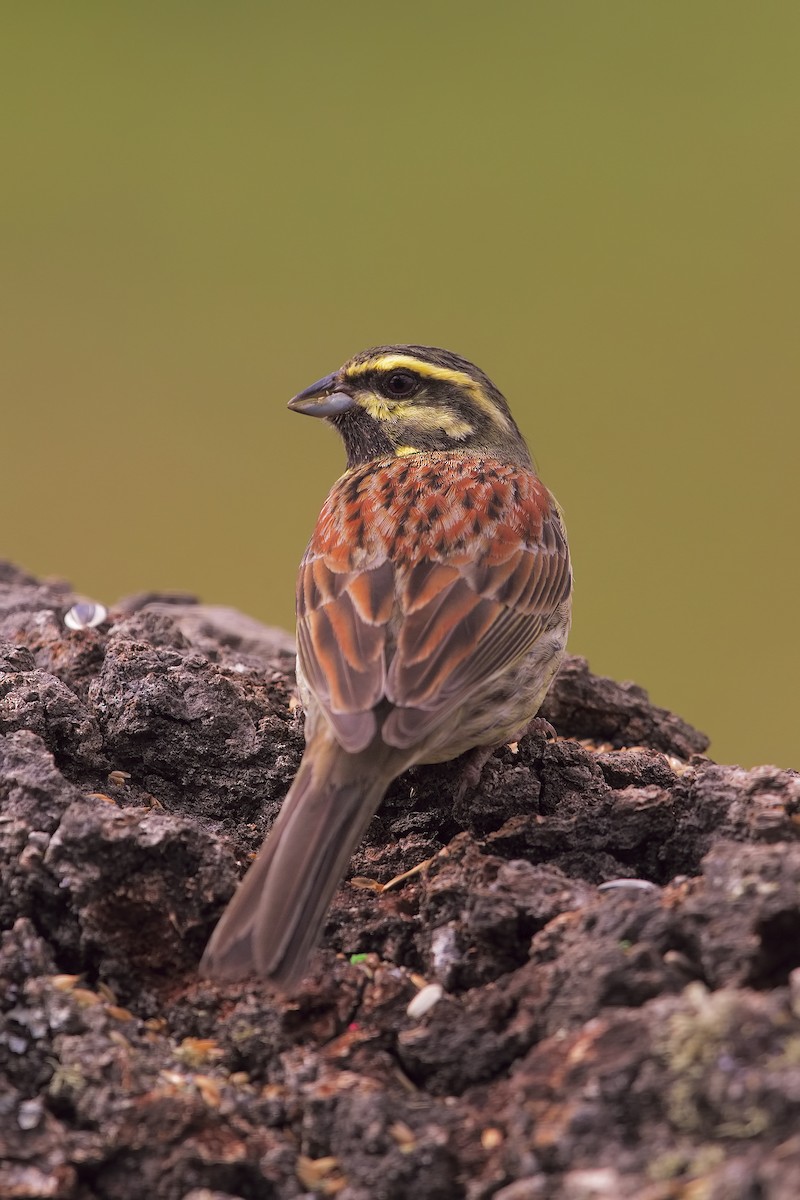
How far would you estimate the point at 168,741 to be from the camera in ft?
14.6

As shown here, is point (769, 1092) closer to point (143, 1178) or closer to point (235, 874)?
point (143, 1178)

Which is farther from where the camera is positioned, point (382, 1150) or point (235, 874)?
point (235, 874)

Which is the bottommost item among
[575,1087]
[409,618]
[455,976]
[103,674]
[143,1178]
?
[143,1178]

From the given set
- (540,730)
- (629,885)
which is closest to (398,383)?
(540,730)

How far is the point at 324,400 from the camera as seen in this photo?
6105 millimetres

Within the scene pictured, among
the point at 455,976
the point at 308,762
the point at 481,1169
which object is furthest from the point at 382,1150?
the point at 308,762

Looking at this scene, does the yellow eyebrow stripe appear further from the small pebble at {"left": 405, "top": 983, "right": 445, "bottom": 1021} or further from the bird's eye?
the small pebble at {"left": 405, "top": 983, "right": 445, "bottom": 1021}

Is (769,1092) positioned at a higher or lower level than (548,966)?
lower

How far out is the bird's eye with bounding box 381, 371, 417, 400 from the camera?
239 inches

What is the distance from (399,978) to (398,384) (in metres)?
3.39

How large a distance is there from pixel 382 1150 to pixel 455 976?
63 cm

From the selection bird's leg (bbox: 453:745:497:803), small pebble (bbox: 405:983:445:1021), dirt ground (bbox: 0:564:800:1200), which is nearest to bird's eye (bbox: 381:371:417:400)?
dirt ground (bbox: 0:564:800:1200)

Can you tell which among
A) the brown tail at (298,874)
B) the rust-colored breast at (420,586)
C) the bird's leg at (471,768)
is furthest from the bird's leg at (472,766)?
the brown tail at (298,874)

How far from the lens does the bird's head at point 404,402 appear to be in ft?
19.9
